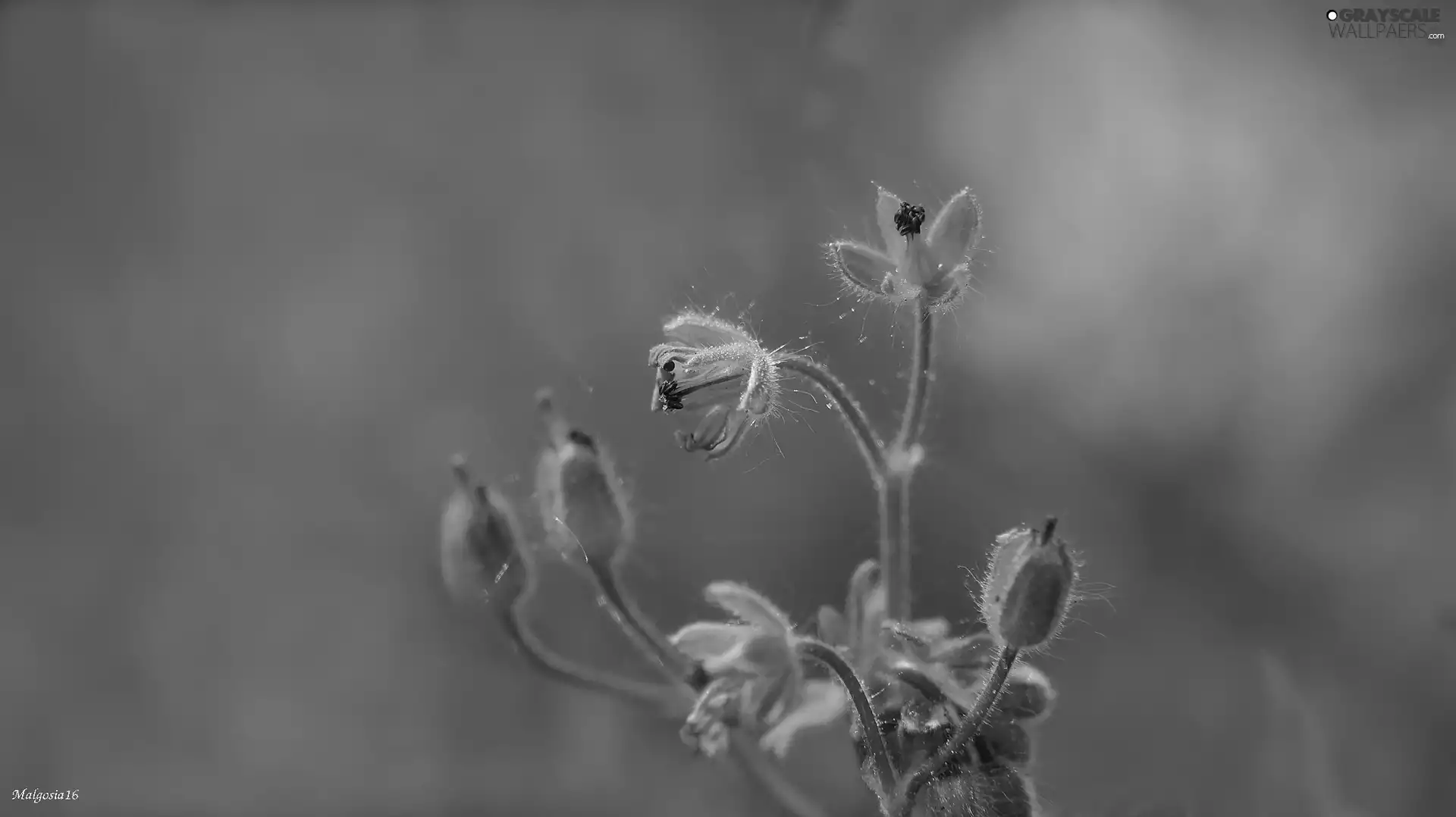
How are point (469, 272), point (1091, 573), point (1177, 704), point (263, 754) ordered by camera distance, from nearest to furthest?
point (1177, 704) < point (1091, 573) < point (263, 754) < point (469, 272)

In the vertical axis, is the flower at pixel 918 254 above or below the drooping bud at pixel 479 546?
above

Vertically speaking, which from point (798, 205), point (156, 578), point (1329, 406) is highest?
point (798, 205)

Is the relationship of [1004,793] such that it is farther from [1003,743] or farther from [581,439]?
[581,439]

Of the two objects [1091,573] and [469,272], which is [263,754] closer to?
[469,272]

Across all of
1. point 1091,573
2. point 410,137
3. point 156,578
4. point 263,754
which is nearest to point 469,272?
point 410,137

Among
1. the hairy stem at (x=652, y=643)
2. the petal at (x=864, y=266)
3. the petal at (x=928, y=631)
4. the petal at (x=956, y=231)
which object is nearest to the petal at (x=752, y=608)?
the hairy stem at (x=652, y=643)

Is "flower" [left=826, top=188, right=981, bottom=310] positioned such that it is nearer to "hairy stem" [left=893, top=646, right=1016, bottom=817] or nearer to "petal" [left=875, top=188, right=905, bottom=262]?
"petal" [left=875, top=188, right=905, bottom=262]

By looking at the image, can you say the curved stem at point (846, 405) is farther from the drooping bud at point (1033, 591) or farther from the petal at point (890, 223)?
the drooping bud at point (1033, 591)

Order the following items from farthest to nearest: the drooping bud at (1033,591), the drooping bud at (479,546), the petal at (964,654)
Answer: the drooping bud at (479,546), the petal at (964,654), the drooping bud at (1033,591)
